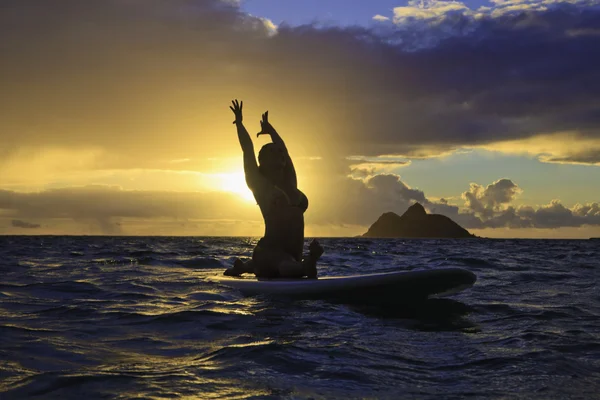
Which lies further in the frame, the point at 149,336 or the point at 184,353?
the point at 149,336

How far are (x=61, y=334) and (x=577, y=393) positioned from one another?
4902mm

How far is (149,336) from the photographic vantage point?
5770mm

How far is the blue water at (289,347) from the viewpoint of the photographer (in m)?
3.86

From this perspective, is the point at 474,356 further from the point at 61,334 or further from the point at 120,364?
the point at 61,334

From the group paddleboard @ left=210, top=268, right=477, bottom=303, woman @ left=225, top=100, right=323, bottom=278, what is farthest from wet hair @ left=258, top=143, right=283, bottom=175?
paddleboard @ left=210, top=268, right=477, bottom=303

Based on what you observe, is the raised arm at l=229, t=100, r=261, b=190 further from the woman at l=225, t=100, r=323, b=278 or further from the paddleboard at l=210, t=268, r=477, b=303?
the paddleboard at l=210, t=268, r=477, b=303

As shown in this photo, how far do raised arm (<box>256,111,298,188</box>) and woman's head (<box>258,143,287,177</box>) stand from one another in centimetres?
11

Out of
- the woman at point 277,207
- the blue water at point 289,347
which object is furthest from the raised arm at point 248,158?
the blue water at point 289,347

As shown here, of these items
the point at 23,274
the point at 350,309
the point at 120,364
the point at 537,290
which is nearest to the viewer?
the point at 120,364

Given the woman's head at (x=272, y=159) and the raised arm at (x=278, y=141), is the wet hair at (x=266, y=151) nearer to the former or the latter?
the woman's head at (x=272, y=159)

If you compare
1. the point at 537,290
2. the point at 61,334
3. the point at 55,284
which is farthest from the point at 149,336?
the point at 537,290

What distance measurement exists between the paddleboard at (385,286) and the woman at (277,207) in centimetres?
101

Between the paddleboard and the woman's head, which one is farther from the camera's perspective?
the woman's head

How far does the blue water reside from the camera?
386cm
